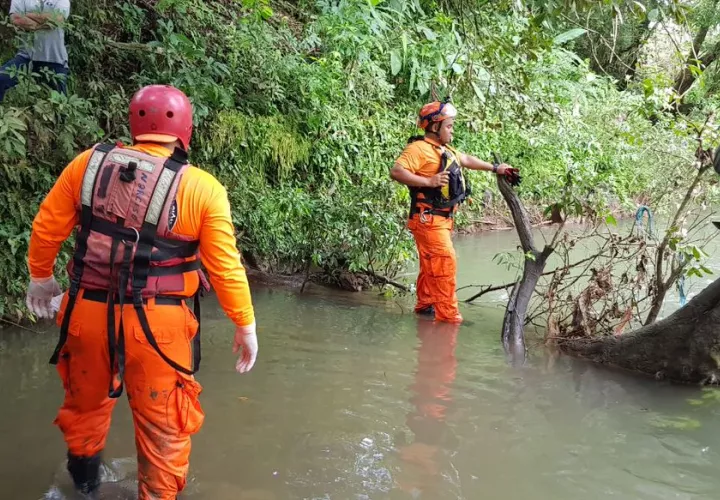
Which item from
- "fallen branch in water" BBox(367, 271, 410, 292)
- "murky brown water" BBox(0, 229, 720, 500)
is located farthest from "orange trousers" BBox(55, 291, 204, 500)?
"fallen branch in water" BBox(367, 271, 410, 292)

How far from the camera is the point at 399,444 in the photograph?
3.60 m

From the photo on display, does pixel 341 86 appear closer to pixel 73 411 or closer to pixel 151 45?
pixel 151 45

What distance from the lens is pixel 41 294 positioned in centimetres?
278

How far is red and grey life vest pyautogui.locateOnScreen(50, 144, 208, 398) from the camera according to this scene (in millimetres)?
2514

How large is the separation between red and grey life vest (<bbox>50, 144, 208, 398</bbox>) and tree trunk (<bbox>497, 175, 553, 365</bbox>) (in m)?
3.53

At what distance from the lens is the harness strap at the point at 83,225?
2551mm

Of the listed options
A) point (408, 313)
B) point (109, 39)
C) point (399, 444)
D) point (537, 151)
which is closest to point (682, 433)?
point (399, 444)

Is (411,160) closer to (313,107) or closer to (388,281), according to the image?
(388,281)

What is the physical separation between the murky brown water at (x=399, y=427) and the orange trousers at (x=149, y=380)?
18.3 inches

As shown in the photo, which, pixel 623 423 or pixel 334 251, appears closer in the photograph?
pixel 623 423

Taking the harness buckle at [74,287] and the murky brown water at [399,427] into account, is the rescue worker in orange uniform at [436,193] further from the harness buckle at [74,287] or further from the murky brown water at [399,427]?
the harness buckle at [74,287]

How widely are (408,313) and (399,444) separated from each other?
3.01 meters

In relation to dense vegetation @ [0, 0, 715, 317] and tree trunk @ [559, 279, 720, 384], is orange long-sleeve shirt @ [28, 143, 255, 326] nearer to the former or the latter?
dense vegetation @ [0, 0, 715, 317]

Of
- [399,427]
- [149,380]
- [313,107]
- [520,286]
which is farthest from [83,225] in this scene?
[313,107]
